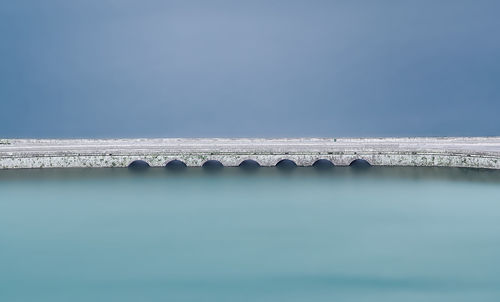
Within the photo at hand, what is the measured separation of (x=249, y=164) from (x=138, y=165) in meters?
5.00

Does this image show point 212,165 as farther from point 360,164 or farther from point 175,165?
point 360,164

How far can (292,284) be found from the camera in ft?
48.1

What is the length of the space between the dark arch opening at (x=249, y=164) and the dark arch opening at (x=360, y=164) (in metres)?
4.21

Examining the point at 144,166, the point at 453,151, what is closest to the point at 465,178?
the point at 453,151

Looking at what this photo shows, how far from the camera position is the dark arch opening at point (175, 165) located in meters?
25.2

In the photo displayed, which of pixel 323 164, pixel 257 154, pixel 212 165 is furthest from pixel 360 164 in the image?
pixel 212 165

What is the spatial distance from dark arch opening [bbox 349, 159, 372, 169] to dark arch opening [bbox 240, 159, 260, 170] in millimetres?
4208

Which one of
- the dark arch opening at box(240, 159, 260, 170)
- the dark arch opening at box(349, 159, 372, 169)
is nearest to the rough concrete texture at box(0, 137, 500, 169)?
the dark arch opening at box(349, 159, 372, 169)

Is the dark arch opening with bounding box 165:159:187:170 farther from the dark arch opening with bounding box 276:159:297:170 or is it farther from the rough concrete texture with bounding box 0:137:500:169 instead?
the dark arch opening with bounding box 276:159:297:170

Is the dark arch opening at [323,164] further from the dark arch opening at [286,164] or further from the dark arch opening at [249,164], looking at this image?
the dark arch opening at [249,164]

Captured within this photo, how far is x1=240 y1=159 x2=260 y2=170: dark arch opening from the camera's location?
25.1 m

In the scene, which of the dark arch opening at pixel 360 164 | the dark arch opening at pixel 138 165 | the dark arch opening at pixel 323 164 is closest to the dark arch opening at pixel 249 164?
the dark arch opening at pixel 323 164

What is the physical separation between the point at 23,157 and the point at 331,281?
15478 mm

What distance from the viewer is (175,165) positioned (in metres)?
25.6
